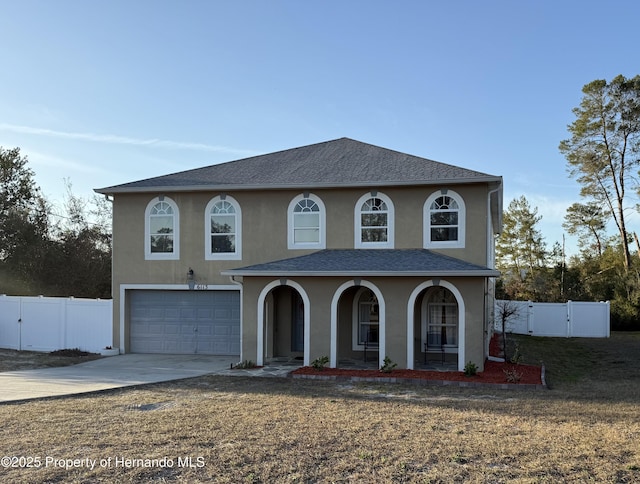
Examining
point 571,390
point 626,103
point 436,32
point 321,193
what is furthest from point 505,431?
point 626,103

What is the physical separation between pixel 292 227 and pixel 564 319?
1698 cm

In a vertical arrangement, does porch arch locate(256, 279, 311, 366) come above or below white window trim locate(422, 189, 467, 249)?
below

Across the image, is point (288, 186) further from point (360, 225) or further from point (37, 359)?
point (37, 359)

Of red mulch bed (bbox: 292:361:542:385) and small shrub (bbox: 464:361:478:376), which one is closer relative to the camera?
red mulch bed (bbox: 292:361:542:385)

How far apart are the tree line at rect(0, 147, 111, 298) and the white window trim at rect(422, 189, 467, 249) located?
2048cm

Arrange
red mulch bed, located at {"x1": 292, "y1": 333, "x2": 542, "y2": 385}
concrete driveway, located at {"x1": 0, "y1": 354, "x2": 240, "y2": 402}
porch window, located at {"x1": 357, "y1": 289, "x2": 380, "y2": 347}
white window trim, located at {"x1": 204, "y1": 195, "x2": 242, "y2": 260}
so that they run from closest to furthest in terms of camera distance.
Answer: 1. concrete driveway, located at {"x1": 0, "y1": 354, "x2": 240, "y2": 402}
2. red mulch bed, located at {"x1": 292, "y1": 333, "x2": 542, "y2": 385}
3. porch window, located at {"x1": 357, "y1": 289, "x2": 380, "y2": 347}
4. white window trim, located at {"x1": 204, "y1": 195, "x2": 242, "y2": 260}

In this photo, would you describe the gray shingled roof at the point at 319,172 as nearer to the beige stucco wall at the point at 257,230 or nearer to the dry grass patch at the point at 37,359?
the beige stucco wall at the point at 257,230

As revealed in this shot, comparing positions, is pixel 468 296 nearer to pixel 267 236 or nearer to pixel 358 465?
pixel 267 236

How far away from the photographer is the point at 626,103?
36812 mm

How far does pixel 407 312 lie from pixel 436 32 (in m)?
8.01

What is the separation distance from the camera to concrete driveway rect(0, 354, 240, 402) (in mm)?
12578

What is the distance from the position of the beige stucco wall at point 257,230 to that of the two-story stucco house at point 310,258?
3 centimetres

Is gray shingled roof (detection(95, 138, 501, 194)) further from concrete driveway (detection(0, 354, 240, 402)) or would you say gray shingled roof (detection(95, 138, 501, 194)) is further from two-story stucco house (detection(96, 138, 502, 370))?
concrete driveway (detection(0, 354, 240, 402))

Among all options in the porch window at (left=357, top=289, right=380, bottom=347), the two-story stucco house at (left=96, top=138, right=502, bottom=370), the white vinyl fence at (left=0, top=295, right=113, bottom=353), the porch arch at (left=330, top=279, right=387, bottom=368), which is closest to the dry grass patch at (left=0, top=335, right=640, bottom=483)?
the porch arch at (left=330, top=279, right=387, bottom=368)
